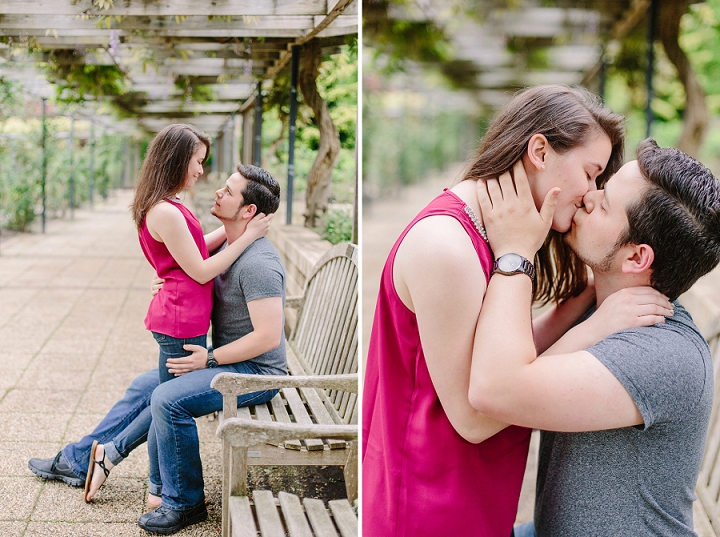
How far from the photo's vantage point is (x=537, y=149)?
4.04 feet

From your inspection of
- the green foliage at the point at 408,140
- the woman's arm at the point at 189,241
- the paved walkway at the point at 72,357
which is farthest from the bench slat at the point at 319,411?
the green foliage at the point at 408,140

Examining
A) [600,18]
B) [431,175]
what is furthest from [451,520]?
[431,175]

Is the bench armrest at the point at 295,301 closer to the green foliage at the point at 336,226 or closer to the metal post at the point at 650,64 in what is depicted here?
the green foliage at the point at 336,226

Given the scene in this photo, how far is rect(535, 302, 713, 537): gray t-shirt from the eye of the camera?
1.15 metres

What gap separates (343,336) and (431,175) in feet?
69.3

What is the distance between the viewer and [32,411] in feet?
6.22

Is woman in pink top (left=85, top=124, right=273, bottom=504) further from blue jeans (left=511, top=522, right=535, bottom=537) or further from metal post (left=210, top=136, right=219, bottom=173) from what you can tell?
blue jeans (left=511, top=522, right=535, bottom=537)

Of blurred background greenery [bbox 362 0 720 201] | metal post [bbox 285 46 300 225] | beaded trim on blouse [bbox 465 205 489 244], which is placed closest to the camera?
beaded trim on blouse [bbox 465 205 489 244]

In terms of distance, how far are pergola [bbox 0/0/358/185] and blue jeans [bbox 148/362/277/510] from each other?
0.63m

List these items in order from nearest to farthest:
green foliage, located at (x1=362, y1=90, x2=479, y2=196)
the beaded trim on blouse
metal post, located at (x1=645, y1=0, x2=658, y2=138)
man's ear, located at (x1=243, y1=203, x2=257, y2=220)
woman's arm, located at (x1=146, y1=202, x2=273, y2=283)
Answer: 1. the beaded trim on blouse
2. woman's arm, located at (x1=146, y1=202, x2=273, y2=283)
3. man's ear, located at (x1=243, y1=203, x2=257, y2=220)
4. metal post, located at (x1=645, y1=0, x2=658, y2=138)
5. green foliage, located at (x1=362, y1=90, x2=479, y2=196)

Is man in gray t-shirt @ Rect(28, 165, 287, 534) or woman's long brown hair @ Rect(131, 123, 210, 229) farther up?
woman's long brown hair @ Rect(131, 123, 210, 229)

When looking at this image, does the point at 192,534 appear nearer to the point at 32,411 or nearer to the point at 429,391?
the point at 32,411

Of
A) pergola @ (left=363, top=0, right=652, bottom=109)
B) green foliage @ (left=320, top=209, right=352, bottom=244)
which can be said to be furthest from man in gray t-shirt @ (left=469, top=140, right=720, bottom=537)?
pergola @ (left=363, top=0, right=652, bottom=109)

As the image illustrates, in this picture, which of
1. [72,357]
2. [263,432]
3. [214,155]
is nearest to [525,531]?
[263,432]
